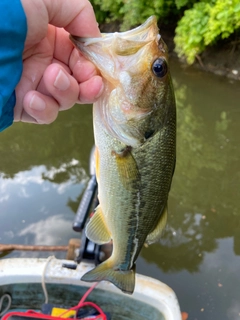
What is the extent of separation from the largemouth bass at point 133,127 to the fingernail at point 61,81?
0.14 m

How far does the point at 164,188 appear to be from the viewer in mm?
1463

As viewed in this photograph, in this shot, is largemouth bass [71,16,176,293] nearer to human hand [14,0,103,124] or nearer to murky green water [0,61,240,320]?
human hand [14,0,103,124]

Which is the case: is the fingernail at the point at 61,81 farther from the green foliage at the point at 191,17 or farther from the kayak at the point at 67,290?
the green foliage at the point at 191,17

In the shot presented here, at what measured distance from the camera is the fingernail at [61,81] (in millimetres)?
1183

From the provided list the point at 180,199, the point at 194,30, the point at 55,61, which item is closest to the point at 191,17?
the point at 194,30

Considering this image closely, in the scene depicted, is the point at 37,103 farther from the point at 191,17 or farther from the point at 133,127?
the point at 191,17

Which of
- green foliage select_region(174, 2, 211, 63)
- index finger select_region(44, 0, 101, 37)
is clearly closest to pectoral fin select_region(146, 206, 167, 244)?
index finger select_region(44, 0, 101, 37)

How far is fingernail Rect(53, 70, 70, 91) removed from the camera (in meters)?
1.18

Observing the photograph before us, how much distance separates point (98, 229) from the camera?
1.63 meters

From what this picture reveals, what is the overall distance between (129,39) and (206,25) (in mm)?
7445

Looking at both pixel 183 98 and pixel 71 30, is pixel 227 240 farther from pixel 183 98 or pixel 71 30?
pixel 183 98

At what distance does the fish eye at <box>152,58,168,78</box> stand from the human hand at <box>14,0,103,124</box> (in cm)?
21

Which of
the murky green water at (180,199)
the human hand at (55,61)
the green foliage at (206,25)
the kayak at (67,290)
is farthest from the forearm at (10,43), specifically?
the green foliage at (206,25)

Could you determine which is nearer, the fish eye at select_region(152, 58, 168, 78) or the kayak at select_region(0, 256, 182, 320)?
the fish eye at select_region(152, 58, 168, 78)
